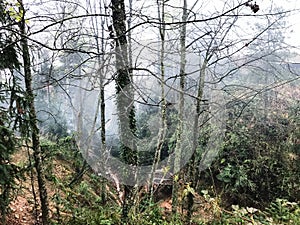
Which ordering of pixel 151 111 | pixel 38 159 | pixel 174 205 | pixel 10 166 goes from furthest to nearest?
pixel 151 111
pixel 174 205
pixel 38 159
pixel 10 166

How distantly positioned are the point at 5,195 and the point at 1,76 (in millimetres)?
1255

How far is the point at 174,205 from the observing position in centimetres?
494

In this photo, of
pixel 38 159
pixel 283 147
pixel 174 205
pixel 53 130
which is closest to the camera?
pixel 38 159

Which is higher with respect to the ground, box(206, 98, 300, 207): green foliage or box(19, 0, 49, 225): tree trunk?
box(19, 0, 49, 225): tree trunk

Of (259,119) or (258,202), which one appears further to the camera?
(259,119)

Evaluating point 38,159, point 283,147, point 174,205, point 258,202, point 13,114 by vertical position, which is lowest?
point 258,202

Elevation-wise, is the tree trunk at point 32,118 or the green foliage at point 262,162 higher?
the tree trunk at point 32,118

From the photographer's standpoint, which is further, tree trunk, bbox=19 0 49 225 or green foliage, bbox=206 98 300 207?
green foliage, bbox=206 98 300 207

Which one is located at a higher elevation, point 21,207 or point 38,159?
point 38,159

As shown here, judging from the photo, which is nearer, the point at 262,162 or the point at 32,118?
the point at 32,118

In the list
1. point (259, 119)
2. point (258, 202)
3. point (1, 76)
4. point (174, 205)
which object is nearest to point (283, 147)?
point (259, 119)

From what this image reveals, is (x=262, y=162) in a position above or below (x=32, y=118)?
below

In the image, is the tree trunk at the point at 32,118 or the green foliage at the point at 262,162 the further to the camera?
the green foliage at the point at 262,162

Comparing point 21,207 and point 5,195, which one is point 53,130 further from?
point 5,195
